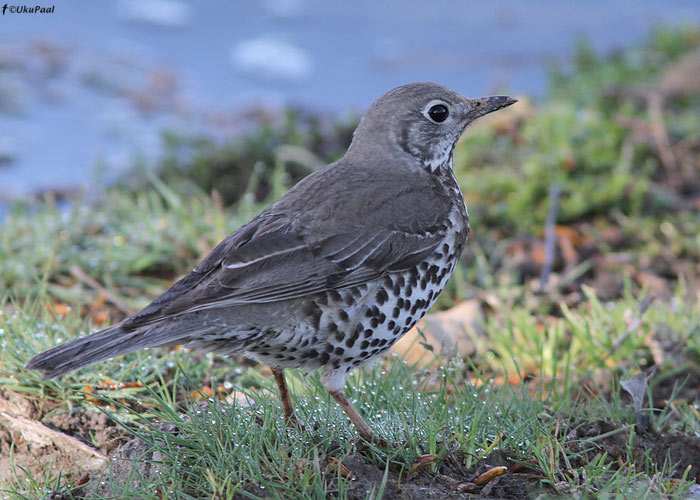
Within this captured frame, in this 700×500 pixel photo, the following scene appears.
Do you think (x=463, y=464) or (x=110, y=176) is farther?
(x=110, y=176)

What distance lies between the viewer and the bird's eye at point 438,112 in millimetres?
3858

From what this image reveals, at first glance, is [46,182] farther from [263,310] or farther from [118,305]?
[263,310]

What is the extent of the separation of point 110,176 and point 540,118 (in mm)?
3730

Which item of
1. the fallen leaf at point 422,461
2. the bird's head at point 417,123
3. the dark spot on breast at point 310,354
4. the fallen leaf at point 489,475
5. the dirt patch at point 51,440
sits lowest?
the dirt patch at point 51,440

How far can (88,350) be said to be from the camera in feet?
9.75

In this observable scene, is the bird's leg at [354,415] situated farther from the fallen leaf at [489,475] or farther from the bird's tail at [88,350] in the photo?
the bird's tail at [88,350]

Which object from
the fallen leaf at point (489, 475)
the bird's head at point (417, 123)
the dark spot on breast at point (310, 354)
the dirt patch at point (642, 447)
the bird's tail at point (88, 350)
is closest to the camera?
the bird's tail at point (88, 350)

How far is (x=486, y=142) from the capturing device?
745 cm

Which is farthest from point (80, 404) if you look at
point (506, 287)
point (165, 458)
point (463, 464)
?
point (506, 287)

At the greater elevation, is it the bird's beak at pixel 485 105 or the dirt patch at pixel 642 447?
the bird's beak at pixel 485 105

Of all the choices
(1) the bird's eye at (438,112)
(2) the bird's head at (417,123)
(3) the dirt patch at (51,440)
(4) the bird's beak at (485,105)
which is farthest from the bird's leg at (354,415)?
(4) the bird's beak at (485,105)

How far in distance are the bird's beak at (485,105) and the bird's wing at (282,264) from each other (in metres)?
0.71

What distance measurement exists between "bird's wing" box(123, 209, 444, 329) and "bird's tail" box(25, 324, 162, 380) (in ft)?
0.24

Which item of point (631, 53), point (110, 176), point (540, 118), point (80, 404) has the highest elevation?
point (631, 53)
